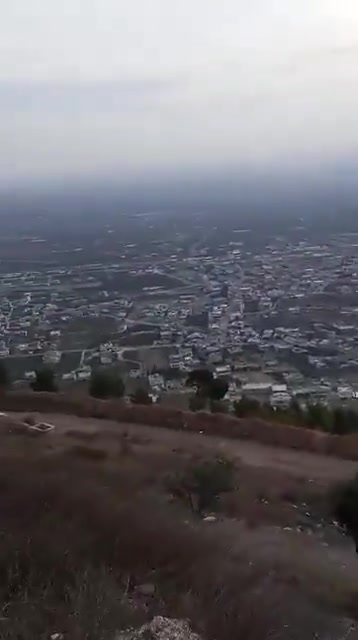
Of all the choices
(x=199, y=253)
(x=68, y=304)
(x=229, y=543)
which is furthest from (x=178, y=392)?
(x=199, y=253)

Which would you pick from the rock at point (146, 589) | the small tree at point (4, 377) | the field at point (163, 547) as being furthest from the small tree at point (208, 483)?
the small tree at point (4, 377)

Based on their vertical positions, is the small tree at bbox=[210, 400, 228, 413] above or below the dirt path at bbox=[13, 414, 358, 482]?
below

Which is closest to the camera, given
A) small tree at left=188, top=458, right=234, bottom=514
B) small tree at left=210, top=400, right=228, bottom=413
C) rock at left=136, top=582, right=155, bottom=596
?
rock at left=136, top=582, right=155, bottom=596

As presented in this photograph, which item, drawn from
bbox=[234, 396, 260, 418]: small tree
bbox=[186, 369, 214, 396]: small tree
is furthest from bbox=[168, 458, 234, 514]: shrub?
bbox=[186, 369, 214, 396]: small tree

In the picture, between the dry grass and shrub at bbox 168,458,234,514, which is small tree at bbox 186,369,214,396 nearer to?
shrub at bbox 168,458,234,514

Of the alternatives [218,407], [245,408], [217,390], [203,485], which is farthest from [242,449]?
[217,390]

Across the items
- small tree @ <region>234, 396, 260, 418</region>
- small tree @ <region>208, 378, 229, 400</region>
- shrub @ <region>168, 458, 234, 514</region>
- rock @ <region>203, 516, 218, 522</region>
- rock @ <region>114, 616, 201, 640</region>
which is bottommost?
small tree @ <region>208, 378, 229, 400</region>

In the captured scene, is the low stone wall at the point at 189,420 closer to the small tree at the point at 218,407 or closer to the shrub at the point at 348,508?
the small tree at the point at 218,407
